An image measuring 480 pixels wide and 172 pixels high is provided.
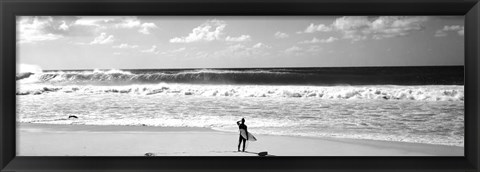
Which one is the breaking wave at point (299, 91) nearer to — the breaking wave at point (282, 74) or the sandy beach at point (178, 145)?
the breaking wave at point (282, 74)

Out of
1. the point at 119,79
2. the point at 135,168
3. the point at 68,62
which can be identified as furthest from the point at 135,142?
the point at 68,62

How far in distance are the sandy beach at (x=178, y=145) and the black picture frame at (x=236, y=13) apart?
0.14ft

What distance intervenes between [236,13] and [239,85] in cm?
46

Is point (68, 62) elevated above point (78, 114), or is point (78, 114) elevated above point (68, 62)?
point (68, 62)

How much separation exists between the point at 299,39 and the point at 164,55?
2.64ft

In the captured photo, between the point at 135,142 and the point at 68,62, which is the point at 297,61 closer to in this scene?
the point at 135,142

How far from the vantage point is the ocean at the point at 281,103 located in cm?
254

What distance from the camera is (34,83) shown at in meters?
2.47

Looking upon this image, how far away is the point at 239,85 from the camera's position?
2615 mm

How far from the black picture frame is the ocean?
143 millimetres

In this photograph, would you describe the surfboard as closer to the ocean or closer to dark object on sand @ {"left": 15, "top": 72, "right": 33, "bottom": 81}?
the ocean

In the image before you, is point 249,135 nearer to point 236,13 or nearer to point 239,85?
point 239,85

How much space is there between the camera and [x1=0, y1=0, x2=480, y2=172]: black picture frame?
235 centimetres

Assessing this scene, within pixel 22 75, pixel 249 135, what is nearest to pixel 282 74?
pixel 249 135
